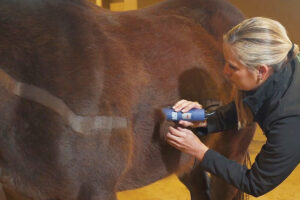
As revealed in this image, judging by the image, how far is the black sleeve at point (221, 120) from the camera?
4.21 feet

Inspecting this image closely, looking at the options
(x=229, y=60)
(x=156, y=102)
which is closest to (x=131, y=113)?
(x=156, y=102)

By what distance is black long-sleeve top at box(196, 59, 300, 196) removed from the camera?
0.91 meters

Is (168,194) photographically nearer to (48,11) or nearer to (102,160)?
(102,160)

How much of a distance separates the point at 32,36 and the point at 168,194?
1606mm

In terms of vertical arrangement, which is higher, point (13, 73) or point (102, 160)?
point (13, 73)

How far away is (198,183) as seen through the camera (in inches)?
75.5

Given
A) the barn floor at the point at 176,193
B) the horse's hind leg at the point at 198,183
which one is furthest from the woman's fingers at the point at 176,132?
the barn floor at the point at 176,193

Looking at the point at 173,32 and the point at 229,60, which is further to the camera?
the point at 173,32

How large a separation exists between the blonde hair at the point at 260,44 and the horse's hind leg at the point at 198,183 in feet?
3.53

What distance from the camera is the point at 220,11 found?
161 cm

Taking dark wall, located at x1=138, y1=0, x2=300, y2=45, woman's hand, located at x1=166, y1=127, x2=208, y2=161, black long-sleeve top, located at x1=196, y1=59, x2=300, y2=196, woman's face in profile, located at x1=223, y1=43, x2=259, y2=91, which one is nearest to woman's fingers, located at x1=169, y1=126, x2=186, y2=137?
woman's hand, located at x1=166, y1=127, x2=208, y2=161

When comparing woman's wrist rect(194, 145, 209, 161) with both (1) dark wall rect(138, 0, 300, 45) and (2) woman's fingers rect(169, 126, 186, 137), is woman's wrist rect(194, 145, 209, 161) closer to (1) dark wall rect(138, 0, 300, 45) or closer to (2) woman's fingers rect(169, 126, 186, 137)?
(2) woman's fingers rect(169, 126, 186, 137)

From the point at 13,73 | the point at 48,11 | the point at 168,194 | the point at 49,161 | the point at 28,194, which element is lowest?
the point at 168,194

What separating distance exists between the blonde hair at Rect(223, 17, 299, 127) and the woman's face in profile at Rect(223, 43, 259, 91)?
0.05ft
